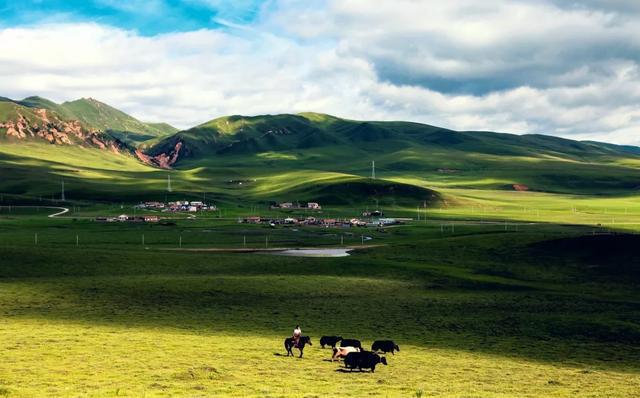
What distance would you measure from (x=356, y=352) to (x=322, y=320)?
1939 cm

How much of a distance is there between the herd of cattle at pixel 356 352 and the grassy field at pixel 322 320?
828 mm

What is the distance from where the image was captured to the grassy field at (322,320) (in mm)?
35750

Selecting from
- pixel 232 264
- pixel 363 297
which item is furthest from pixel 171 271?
pixel 363 297

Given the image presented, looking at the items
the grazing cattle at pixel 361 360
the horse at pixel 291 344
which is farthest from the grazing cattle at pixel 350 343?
the grazing cattle at pixel 361 360

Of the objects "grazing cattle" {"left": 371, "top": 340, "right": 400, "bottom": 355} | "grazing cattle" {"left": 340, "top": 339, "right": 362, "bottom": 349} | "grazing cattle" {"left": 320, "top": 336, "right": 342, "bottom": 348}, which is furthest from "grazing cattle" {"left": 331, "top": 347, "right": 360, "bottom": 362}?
"grazing cattle" {"left": 320, "top": 336, "right": 342, "bottom": 348}

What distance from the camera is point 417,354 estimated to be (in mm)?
46219

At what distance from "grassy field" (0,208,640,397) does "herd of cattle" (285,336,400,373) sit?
83 cm

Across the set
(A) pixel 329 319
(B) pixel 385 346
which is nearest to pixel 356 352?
(B) pixel 385 346

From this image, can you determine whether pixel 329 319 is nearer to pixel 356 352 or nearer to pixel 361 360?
pixel 356 352

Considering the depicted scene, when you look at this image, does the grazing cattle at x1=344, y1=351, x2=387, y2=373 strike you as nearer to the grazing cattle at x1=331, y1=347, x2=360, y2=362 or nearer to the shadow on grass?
the grazing cattle at x1=331, y1=347, x2=360, y2=362

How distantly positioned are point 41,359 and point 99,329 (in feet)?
43.0

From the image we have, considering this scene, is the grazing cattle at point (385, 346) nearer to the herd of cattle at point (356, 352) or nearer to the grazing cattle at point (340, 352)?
the herd of cattle at point (356, 352)

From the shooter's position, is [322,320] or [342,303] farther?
[342,303]

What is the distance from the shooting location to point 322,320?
59500mm
